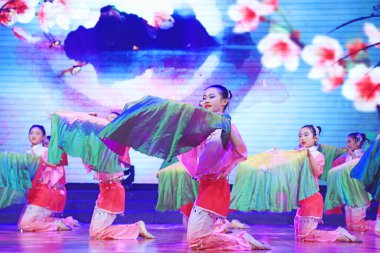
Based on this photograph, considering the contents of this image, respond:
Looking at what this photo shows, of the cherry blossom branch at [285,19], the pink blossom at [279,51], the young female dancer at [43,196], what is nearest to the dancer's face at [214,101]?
the young female dancer at [43,196]

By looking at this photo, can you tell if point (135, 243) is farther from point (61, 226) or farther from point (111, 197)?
point (61, 226)

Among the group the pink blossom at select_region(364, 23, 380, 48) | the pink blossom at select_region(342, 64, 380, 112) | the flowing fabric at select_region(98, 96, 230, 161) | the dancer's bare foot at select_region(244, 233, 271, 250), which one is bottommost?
the dancer's bare foot at select_region(244, 233, 271, 250)

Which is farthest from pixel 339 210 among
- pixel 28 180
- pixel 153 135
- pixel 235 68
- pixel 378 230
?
pixel 153 135

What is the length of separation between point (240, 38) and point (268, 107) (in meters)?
0.85

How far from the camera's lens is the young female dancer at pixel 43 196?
6.36 m

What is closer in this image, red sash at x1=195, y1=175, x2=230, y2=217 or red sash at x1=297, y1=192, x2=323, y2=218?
red sash at x1=195, y1=175, x2=230, y2=217

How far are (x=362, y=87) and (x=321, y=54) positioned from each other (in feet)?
1.95

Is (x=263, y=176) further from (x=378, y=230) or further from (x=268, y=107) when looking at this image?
(x=268, y=107)

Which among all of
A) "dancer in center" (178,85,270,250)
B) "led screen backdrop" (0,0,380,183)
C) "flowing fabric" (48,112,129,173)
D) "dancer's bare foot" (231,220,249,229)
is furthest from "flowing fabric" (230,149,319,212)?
"led screen backdrop" (0,0,380,183)

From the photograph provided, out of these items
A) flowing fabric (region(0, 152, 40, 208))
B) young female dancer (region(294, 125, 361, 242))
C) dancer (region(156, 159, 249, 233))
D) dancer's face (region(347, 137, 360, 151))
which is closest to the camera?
young female dancer (region(294, 125, 361, 242))

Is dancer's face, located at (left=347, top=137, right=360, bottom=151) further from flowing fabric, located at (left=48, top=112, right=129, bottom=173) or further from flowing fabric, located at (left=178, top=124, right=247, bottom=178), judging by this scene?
flowing fabric, located at (left=178, top=124, right=247, bottom=178)

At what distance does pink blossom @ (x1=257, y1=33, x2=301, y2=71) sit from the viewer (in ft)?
27.9

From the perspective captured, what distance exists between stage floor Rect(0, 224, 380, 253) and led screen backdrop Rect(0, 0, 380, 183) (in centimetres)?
223

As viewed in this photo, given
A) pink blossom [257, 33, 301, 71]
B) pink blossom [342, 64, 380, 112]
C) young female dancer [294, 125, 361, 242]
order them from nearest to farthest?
young female dancer [294, 125, 361, 242] < pink blossom [342, 64, 380, 112] < pink blossom [257, 33, 301, 71]
